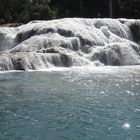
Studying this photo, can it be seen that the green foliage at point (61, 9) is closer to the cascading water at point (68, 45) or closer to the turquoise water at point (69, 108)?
the cascading water at point (68, 45)

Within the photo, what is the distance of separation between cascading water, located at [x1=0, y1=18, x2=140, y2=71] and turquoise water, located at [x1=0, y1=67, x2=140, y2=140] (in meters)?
5.47

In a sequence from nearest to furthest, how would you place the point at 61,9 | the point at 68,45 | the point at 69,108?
1. the point at 69,108
2. the point at 68,45
3. the point at 61,9

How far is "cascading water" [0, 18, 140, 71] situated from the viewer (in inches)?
1163

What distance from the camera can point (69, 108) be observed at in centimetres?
1497

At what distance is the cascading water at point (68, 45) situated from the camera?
2955 centimetres

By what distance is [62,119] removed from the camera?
13312 millimetres

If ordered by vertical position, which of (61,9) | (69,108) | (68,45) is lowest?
(61,9)

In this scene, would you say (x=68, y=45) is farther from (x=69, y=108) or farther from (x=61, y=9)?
(x=61, y=9)

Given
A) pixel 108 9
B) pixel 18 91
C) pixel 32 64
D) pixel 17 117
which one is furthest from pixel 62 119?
pixel 108 9

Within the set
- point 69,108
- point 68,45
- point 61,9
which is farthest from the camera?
point 61,9

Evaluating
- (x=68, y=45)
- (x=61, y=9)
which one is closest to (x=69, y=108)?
(x=68, y=45)

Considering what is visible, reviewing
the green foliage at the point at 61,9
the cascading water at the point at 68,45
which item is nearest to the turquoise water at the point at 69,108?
the cascading water at the point at 68,45

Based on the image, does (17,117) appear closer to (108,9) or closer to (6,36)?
(6,36)

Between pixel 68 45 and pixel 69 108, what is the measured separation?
19672mm
